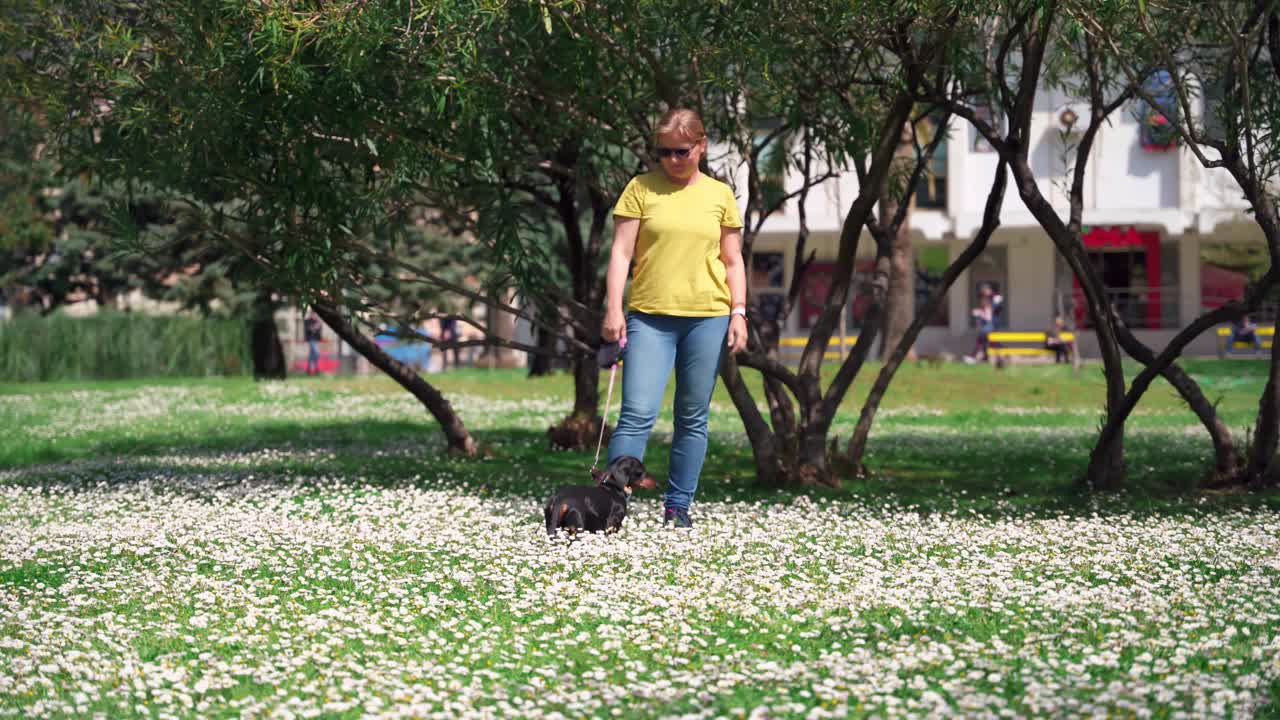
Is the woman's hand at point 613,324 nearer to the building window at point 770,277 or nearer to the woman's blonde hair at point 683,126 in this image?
the woman's blonde hair at point 683,126

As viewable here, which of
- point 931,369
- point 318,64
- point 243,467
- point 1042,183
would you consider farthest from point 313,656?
point 1042,183

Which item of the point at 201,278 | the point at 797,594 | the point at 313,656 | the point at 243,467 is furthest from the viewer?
the point at 201,278

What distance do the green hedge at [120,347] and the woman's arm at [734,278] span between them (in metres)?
31.4

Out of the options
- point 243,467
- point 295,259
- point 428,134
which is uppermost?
point 428,134

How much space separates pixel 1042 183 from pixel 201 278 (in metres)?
24.5

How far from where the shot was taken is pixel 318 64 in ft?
31.4

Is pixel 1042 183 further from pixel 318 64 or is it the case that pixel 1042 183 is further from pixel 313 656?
pixel 313 656

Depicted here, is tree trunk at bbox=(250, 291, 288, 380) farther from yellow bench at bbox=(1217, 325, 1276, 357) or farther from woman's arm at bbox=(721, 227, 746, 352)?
woman's arm at bbox=(721, 227, 746, 352)

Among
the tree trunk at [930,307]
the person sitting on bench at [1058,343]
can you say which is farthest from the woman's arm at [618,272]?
the person sitting on bench at [1058,343]

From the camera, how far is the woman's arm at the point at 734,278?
841cm

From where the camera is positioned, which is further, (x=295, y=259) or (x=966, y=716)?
(x=295, y=259)

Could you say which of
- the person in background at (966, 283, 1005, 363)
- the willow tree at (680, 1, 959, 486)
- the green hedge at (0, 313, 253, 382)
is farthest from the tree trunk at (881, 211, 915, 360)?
the willow tree at (680, 1, 959, 486)

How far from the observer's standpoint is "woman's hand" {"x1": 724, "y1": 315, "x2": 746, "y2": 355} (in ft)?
27.5

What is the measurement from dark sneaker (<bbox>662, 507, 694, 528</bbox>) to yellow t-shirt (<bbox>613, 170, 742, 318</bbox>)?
1.11 meters
